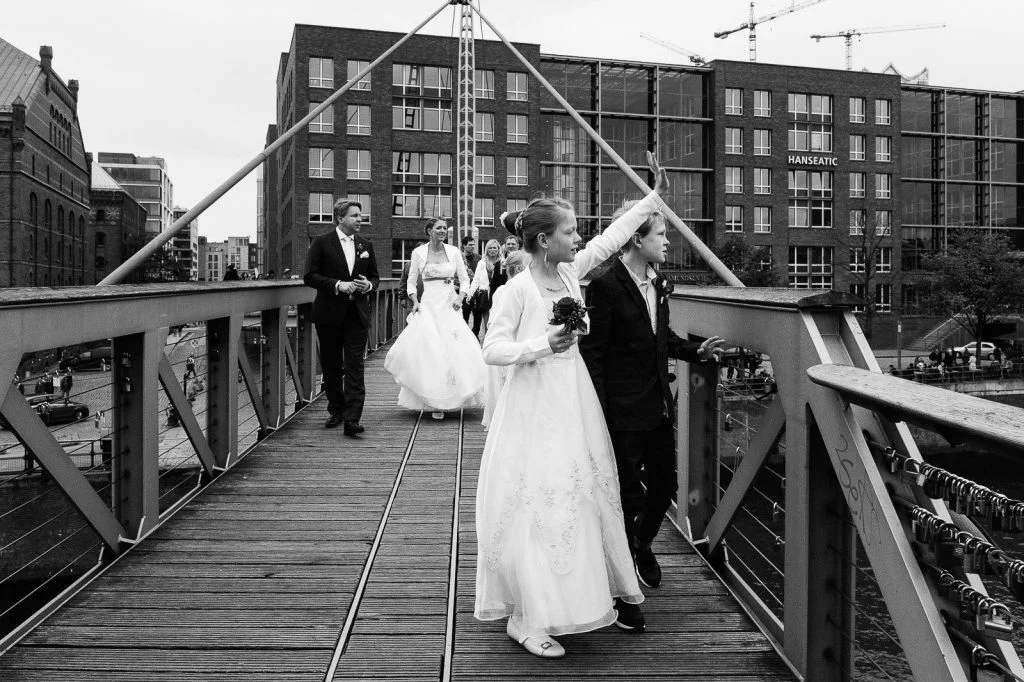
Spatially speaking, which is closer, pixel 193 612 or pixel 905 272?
pixel 193 612

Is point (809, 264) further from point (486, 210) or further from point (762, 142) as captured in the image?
point (486, 210)

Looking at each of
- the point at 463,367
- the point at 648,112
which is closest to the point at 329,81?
the point at 648,112

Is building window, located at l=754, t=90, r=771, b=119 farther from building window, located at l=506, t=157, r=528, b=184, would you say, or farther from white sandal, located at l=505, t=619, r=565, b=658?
white sandal, located at l=505, t=619, r=565, b=658

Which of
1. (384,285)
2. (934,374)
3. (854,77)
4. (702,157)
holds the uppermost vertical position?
(854,77)

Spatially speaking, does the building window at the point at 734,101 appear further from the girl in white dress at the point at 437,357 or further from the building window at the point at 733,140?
the girl in white dress at the point at 437,357

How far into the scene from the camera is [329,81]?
56.8m

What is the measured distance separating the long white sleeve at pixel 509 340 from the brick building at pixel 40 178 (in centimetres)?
6410

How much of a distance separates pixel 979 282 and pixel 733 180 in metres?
19.1

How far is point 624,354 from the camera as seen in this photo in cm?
394

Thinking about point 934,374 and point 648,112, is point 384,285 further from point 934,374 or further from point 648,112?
point 648,112

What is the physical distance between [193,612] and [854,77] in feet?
229

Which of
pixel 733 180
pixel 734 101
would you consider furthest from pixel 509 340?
pixel 734 101

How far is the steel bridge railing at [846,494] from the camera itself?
1.95 meters

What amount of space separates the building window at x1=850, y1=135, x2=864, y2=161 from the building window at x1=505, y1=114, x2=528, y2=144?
81.0 ft
